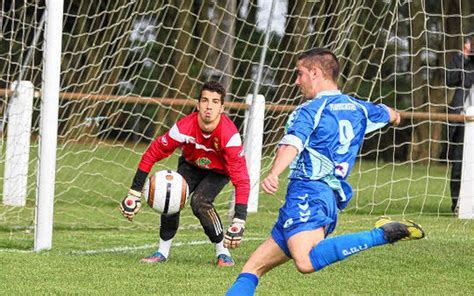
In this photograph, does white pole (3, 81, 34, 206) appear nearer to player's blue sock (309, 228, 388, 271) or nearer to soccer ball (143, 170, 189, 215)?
soccer ball (143, 170, 189, 215)

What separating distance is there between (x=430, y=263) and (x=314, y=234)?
248 centimetres

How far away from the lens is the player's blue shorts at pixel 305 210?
5.71 meters

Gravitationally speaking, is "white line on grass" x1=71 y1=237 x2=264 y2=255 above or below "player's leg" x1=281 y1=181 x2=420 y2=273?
below

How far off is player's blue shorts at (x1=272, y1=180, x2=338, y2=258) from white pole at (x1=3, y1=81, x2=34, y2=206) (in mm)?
6761

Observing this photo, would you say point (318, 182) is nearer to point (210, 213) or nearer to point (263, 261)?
point (263, 261)

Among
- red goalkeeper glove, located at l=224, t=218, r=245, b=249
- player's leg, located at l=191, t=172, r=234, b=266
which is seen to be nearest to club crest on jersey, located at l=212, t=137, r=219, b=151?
player's leg, located at l=191, t=172, r=234, b=266

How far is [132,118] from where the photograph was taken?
17438 millimetres

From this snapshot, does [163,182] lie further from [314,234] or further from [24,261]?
[314,234]

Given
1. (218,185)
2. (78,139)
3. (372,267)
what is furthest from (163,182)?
(78,139)

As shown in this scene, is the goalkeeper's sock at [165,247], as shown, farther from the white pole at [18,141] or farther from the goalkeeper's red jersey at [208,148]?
the white pole at [18,141]

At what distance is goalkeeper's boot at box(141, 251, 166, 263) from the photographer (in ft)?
25.9

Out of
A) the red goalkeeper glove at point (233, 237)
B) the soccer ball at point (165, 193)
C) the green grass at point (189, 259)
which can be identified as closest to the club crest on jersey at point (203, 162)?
the soccer ball at point (165, 193)

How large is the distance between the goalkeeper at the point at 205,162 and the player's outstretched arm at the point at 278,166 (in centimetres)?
197

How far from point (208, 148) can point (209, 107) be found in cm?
32
